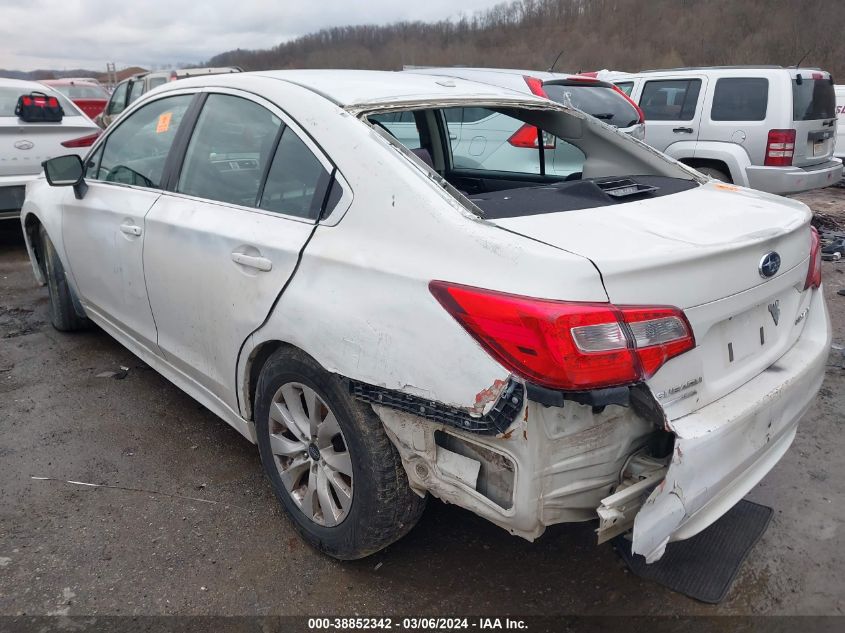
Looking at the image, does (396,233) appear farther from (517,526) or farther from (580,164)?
(580,164)

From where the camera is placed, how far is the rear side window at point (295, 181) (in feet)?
7.31

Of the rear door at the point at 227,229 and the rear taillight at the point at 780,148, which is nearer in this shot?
the rear door at the point at 227,229

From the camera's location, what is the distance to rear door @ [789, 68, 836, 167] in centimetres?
747

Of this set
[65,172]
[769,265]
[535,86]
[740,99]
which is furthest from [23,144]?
[740,99]

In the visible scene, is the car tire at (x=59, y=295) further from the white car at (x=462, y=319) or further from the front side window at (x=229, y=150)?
the front side window at (x=229, y=150)

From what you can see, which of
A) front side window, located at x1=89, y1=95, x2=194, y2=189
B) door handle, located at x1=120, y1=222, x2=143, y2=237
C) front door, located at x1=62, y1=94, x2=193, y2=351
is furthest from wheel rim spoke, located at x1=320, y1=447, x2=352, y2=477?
front side window, located at x1=89, y1=95, x2=194, y2=189

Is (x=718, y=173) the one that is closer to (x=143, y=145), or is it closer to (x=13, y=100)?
(x=143, y=145)

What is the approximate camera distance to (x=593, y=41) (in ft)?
183

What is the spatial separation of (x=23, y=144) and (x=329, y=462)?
588cm

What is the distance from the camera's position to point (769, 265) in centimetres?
202

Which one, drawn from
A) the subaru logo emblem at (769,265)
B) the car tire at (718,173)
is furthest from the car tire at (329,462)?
the car tire at (718,173)

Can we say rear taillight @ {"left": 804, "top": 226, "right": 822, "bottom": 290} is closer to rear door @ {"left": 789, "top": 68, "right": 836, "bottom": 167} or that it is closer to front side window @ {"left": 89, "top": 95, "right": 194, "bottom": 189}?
front side window @ {"left": 89, "top": 95, "right": 194, "bottom": 189}

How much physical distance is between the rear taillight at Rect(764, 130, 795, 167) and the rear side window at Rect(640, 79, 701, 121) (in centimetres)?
99

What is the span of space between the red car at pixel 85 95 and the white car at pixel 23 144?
37.5ft
